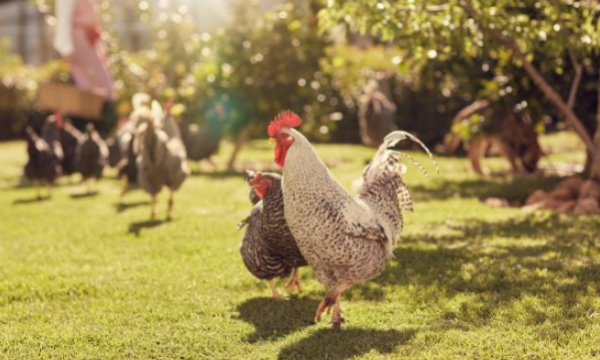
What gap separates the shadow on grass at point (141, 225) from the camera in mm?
11018

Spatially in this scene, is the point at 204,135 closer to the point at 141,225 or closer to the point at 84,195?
the point at 84,195

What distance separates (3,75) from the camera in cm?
3369

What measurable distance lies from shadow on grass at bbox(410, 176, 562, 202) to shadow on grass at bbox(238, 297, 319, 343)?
6.82m

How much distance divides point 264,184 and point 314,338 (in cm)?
149

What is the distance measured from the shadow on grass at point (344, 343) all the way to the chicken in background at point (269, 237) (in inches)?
35.8

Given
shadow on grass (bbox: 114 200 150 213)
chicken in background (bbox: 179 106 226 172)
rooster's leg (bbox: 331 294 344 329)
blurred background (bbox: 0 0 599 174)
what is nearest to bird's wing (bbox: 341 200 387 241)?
rooster's leg (bbox: 331 294 344 329)

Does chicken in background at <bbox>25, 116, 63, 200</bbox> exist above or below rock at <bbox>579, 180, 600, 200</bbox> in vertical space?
below

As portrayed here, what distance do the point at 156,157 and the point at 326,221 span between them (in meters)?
6.00

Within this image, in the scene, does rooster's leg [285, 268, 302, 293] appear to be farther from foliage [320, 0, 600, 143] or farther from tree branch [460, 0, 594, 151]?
tree branch [460, 0, 594, 151]

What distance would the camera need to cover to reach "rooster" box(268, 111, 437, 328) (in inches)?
239

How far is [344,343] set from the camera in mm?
5914

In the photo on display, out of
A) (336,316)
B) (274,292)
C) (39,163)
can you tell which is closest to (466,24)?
(274,292)

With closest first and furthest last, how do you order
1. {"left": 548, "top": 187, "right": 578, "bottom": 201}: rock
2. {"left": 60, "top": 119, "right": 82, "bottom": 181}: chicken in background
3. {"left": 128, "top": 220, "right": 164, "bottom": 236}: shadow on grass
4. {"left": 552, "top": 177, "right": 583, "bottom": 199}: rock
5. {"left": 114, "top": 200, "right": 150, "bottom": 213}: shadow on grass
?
{"left": 128, "top": 220, "right": 164, "bottom": 236}: shadow on grass < {"left": 548, "top": 187, "right": 578, "bottom": 201}: rock < {"left": 552, "top": 177, "right": 583, "bottom": 199}: rock < {"left": 114, "top": 200, "right": 150, "bottom": 213}: shadow on grass < {"left": 60, "top": 119, "right": 82, "bottom": 181}: chicken in background

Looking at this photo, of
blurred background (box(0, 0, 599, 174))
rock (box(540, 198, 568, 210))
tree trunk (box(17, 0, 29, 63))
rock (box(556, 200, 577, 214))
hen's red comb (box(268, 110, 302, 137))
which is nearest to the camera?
hen's red comb (box(268, 110, 302, 137))
